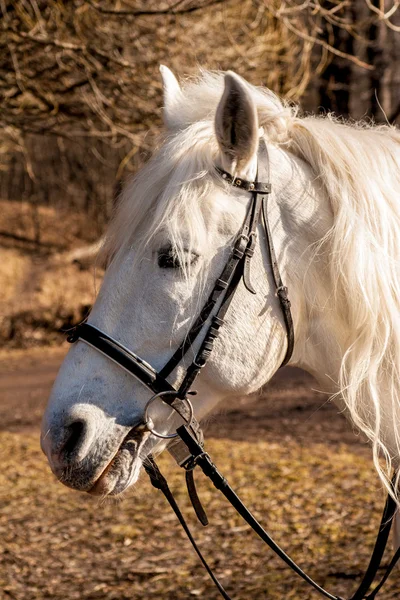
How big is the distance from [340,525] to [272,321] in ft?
10.2

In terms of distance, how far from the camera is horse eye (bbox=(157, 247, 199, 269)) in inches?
72.9

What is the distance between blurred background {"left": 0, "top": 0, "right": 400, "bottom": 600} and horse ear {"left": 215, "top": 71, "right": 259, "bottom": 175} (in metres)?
0.84

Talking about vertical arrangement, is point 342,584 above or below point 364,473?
above

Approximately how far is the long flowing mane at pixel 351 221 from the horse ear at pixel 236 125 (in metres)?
0.08

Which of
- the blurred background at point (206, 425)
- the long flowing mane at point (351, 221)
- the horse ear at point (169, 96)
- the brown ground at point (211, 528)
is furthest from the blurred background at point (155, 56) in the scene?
the brown ground at point (211, 528)

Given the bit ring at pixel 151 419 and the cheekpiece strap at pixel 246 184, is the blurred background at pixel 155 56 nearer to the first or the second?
the cheekpiece strap at pixel 246 184

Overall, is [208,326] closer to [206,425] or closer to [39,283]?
[206,425]

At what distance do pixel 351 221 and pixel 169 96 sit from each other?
0.72 meters

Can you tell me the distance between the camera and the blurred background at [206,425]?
160 inches

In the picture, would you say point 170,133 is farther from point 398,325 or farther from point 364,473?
point 364,473

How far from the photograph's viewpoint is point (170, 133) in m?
2.08

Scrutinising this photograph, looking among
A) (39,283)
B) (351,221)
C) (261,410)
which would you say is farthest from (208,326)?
(39,283)

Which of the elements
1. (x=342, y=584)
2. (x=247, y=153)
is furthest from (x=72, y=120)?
(x=247, y=153)

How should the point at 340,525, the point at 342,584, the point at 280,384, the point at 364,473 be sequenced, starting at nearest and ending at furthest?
the point at 342,584
the point at 340,525
the point at 364,473
the point at 280,384
